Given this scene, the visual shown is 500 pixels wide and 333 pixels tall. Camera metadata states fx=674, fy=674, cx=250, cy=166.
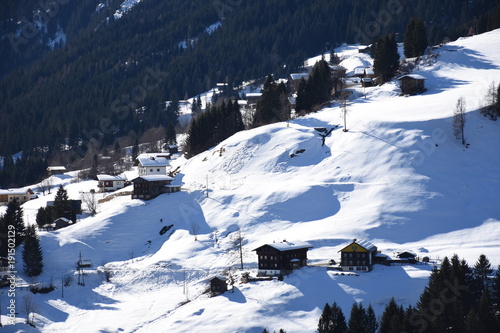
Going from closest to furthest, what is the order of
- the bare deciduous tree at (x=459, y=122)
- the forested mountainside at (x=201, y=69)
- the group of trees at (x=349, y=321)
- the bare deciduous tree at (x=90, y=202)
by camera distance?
1. the group of trees at (x=349, y=321)
2. the bare deciduous tree at (x=459, y=122)
3. the bare deciduous tree at (x=90, y=202)
4. the forested mountainside at (x=201, y=69)

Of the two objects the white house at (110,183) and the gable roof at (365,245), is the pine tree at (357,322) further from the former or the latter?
the white house at (110,183)

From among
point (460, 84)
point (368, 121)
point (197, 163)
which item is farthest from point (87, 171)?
point (460, 84)

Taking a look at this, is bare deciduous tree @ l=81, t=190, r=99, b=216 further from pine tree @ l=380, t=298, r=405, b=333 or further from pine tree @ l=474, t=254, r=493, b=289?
pine tree @ l=474, t=254, r=493, b=289

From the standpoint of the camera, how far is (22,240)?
70688mm

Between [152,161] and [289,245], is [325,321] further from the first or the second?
[152,161]

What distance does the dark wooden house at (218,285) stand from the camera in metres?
57.2

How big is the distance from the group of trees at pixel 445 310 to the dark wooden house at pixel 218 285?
11.1 metres

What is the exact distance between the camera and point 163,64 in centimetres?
19725

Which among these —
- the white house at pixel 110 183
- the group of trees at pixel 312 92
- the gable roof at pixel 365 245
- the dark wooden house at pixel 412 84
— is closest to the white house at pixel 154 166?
the white house at pixel 110 183

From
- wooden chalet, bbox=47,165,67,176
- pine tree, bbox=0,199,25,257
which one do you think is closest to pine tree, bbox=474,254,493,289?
pine tree, bbox=0,199,25,257

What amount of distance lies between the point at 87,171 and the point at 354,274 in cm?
6854

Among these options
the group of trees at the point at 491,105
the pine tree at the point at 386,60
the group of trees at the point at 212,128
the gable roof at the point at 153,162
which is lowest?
the gable roof at the point at 153,162

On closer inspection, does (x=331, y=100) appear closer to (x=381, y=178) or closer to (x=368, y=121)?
(x=368, y=121)

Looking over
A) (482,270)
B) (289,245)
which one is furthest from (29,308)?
(482,270)
